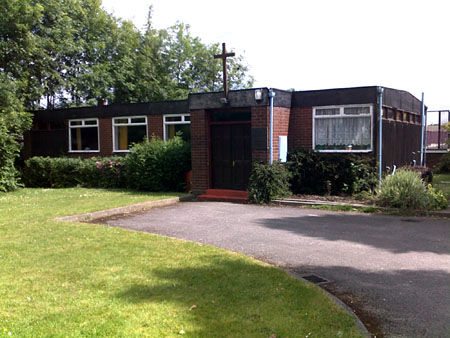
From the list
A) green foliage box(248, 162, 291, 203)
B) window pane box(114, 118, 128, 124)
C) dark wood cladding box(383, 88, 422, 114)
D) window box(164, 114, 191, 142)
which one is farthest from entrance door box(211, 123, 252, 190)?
window pane box(114, 118, 128, 124)

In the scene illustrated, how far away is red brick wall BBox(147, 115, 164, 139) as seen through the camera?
19.4 m

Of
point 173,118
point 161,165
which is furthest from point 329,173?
point 173,118

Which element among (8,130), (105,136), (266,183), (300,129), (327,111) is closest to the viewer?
(266,183)

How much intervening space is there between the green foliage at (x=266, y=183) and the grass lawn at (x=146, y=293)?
18.3ft

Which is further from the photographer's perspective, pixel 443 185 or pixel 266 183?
pixel 443 185

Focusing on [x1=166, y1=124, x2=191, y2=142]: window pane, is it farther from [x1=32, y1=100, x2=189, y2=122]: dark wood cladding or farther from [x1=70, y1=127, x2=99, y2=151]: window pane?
[x1=70, y1=127, x2=99, y2=151]: window pane

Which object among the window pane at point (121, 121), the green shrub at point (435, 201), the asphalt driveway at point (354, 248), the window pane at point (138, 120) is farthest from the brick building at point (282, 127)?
the window pane at point (121, 121)

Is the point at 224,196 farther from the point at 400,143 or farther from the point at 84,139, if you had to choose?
the point at 84,139

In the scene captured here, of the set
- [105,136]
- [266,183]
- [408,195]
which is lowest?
[408,195]

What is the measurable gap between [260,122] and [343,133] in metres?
2.66

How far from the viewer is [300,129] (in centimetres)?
1540

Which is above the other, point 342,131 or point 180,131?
point 180,131

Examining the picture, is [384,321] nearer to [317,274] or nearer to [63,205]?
[317,274]

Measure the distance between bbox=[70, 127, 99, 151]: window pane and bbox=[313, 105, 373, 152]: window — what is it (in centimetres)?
1039
